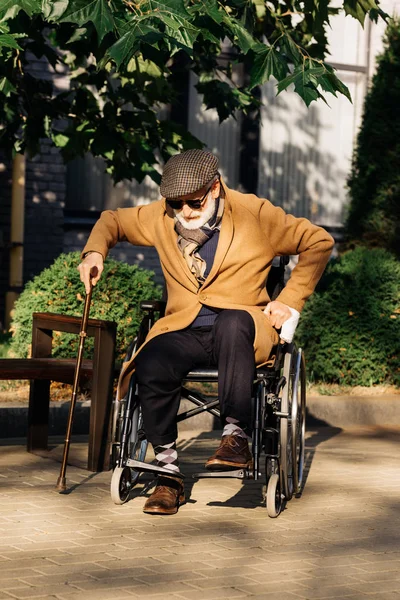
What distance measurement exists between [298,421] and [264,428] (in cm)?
58

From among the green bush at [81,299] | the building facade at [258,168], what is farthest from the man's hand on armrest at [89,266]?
the building facade at [258,168]

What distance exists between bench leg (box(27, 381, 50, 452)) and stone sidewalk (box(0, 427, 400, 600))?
0.42ft

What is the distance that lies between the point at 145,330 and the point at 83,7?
1.52 meters

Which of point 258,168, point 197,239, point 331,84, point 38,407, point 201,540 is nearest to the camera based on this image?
point 201,540

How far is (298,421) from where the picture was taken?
19.8ft

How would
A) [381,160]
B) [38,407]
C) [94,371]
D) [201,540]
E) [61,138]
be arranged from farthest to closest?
[381,160], [61,138], [38,407], [94,371], [201,540]

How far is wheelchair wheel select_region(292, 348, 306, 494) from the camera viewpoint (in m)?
5.62

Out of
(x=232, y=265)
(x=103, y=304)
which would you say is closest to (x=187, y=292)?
(x=232, y=265)

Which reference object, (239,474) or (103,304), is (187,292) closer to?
(239,474)

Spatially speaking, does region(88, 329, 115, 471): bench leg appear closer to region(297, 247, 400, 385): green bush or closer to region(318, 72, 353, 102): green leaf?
region(318, 72, 353, 102): green leaf

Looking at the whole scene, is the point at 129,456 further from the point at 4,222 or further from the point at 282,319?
the point at 4,222

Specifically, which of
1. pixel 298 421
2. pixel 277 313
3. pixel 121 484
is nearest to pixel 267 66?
pixel 277 313

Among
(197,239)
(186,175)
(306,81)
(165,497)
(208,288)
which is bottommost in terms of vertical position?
(165,497)

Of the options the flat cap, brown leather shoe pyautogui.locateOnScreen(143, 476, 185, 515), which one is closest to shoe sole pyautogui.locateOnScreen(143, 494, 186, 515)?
brown leather shoe pyautogui.locateOnScreen(143, 476, 185, 515)
